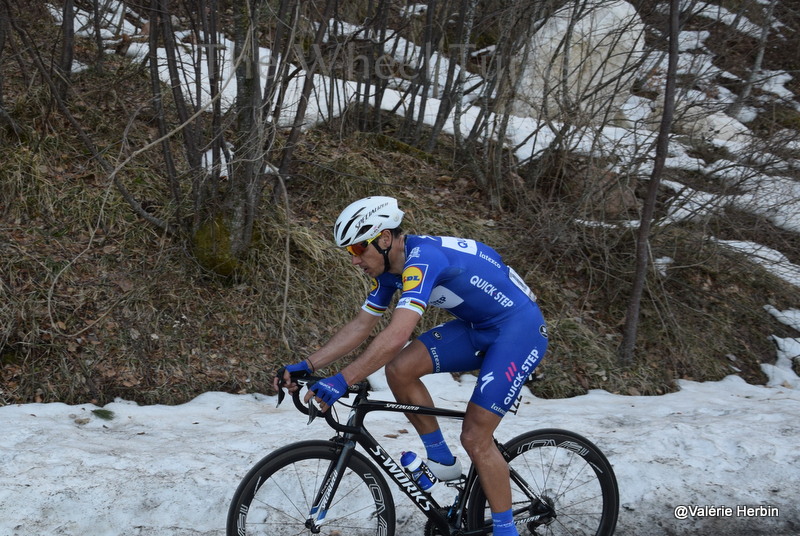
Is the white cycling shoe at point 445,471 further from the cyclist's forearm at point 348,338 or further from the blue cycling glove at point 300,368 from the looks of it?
the blue cycling glove at point 300,368

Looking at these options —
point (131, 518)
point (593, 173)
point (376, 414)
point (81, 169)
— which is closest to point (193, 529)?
point (131, 518)

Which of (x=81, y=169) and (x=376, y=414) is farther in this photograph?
(x=81, y=169)

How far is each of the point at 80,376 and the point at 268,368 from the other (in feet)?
5.16

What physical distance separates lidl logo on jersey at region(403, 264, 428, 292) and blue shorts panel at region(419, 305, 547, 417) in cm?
50

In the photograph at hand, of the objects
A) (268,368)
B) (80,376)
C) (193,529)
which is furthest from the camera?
(268,368)

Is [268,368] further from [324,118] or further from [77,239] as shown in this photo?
[324,118]

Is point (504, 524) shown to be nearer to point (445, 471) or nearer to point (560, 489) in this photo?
point (445, 471)

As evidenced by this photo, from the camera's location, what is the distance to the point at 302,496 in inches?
151

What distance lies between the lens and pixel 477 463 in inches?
136

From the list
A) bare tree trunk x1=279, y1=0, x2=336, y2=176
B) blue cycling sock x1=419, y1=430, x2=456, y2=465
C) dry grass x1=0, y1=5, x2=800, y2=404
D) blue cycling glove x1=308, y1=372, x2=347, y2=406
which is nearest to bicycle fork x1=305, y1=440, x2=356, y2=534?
blue cycling glove x1=308, y1=372, x2=347, y2=406

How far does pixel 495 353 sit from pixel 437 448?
65 cm

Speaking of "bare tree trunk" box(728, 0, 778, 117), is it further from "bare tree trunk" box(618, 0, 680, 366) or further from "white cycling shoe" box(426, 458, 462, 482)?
"white cycling shoe" box(426, 458, 462, 482)

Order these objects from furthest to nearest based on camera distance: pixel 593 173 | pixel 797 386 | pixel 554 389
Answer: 1. pixel 593 173
2. pixel 797 386
3. pixel 554 389

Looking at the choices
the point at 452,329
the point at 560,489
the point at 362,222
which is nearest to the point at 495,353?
the point at 452,329
